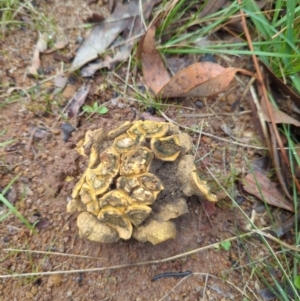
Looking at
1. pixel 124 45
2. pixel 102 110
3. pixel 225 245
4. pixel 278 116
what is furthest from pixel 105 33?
pixel 225 245

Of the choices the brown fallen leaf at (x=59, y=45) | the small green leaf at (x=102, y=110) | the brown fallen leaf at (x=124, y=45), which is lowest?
the small green leaf at (x=102, y=110)

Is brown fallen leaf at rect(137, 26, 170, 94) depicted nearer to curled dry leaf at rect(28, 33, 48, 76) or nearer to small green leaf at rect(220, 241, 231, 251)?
curled dry leaf at rect(28, 33, 48, 76)

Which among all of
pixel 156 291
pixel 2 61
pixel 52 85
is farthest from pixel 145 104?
pixel 156 291

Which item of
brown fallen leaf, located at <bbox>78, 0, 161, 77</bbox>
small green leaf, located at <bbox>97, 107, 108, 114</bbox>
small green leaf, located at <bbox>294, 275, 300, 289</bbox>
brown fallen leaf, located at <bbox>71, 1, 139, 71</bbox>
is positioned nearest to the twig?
small green leaf, located at <bbox>294, 275, 300, 289</bbox>

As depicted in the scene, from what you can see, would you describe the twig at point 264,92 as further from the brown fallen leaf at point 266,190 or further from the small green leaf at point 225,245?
the small green leaf at point 225,245

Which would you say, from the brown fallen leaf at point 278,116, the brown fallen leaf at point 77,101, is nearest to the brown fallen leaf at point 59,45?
the brown fallen leaf at point 77,101
